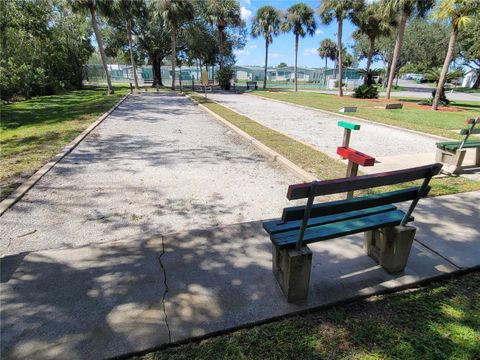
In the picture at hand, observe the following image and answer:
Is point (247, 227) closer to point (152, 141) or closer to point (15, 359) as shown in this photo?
point (15, 359)

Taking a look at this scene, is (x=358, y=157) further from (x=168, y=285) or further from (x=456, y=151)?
(x=456, y=151)

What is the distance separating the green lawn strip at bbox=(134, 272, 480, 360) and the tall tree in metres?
79.9

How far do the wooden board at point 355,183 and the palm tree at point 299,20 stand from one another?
3349cm

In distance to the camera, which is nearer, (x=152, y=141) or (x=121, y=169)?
(x=121, y=169)

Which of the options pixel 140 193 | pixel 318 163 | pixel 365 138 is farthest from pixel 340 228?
pixel 365 138

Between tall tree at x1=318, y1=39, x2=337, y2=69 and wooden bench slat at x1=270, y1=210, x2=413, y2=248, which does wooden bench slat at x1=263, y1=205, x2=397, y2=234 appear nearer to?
wooden bench slat at x1=270, y1=210, x2=413, y2=248

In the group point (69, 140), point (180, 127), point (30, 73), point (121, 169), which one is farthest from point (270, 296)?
point (30, 73)

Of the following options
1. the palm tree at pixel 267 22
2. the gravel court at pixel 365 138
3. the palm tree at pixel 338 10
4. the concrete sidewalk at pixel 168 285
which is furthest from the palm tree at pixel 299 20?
the concrete sidewalk at pixel 168 285

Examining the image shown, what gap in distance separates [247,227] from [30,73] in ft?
74.8

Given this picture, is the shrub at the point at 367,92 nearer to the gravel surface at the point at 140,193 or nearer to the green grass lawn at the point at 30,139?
the gravel surface at the point at 140,193

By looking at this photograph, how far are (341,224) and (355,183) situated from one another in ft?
1.98

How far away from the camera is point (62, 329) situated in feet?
6.68

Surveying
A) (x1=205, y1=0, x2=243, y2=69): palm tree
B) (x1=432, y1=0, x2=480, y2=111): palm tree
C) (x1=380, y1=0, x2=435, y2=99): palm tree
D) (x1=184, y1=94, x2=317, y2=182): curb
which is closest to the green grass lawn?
(x1=184, y1=94, x2=317, y2=182): curb

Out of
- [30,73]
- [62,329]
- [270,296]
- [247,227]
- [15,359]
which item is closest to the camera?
[15,359]
